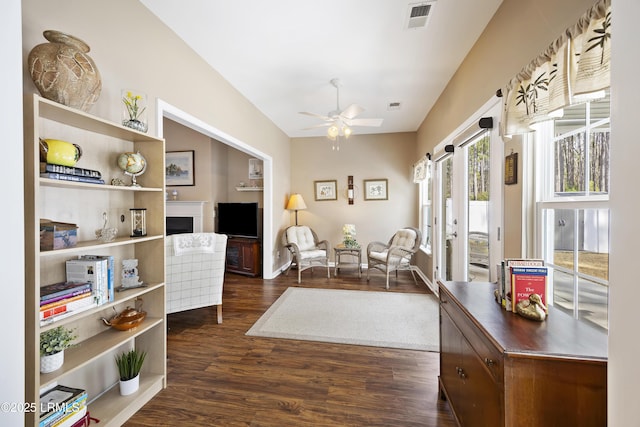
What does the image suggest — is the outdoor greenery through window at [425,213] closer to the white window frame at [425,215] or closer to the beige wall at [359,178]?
the white window frame at [425,215]

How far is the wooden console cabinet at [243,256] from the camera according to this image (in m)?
4.91

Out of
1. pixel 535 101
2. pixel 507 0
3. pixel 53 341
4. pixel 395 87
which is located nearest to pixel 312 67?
pixel 395 87

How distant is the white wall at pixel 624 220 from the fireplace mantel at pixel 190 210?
5220 millimetres

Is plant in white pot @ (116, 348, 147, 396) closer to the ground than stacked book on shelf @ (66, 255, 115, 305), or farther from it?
closer to the ground

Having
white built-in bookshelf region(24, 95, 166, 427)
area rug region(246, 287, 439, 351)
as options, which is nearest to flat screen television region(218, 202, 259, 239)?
area rug region(246, 287, 439, 351)

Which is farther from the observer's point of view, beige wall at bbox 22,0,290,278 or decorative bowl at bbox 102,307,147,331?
decorative bowl at bbox 102,307,147,331

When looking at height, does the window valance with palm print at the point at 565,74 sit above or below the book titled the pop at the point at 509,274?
above

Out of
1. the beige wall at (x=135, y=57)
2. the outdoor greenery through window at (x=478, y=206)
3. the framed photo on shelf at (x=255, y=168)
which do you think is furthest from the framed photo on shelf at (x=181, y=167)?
the outdoor greenery through window at (x=478, y=206)

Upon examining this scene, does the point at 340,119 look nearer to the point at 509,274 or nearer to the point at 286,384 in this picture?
the point at 509,274

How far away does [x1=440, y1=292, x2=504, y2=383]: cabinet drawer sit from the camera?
973 millimetres

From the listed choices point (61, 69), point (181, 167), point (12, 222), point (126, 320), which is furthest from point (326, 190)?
point (12, 222)

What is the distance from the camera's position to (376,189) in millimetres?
5547

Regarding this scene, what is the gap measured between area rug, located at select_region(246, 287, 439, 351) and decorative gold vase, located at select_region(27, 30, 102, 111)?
7.68ft

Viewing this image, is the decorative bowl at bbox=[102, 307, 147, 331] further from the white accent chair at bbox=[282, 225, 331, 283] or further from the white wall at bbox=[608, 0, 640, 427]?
the white accent chair at bbox=[282, 225, 331, 283]
